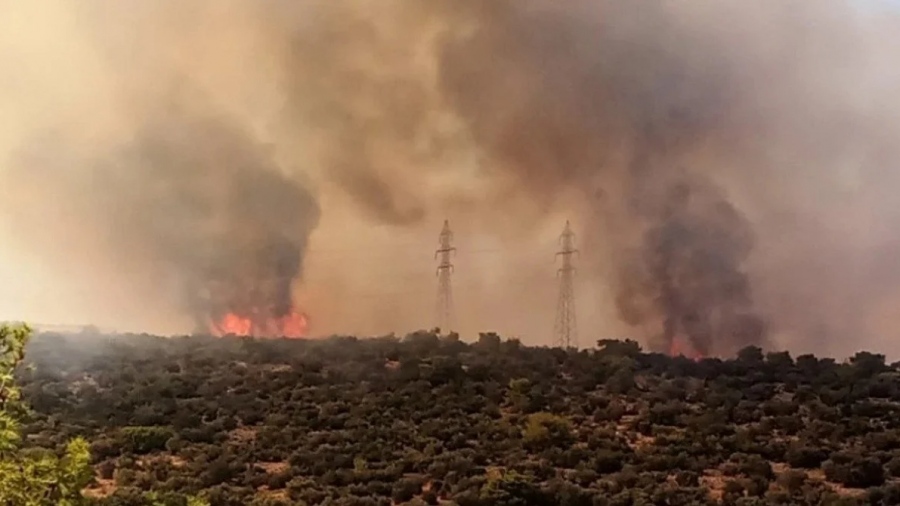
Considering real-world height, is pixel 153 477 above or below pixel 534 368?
below

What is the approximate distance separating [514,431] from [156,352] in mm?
19471

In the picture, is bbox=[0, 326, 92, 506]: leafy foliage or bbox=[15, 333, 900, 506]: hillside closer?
bbox=[0, 326, 92, 506]: leafy foliage

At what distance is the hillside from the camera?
24672 millimetres

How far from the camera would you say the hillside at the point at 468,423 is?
24.7 metres

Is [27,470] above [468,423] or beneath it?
beneath

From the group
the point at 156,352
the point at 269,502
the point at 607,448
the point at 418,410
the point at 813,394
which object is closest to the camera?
the point at 269,502

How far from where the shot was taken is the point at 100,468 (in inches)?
1038

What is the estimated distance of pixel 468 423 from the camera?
103 feet

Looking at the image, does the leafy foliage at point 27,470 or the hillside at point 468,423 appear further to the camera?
the hillside at point 468,423

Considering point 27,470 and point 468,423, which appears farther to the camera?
point 468,423

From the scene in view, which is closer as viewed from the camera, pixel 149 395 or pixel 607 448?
pixel 607 448

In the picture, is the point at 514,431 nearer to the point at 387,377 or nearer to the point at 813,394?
the point at 387,377

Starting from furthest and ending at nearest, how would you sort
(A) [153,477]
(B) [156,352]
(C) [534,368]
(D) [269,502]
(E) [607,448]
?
(B) [156,352] → (C) [534,368] → (E) [607,448] → (A) [153,477] → (D) [269,502]

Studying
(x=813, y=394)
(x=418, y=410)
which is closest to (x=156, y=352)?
(x=418, y=410)
